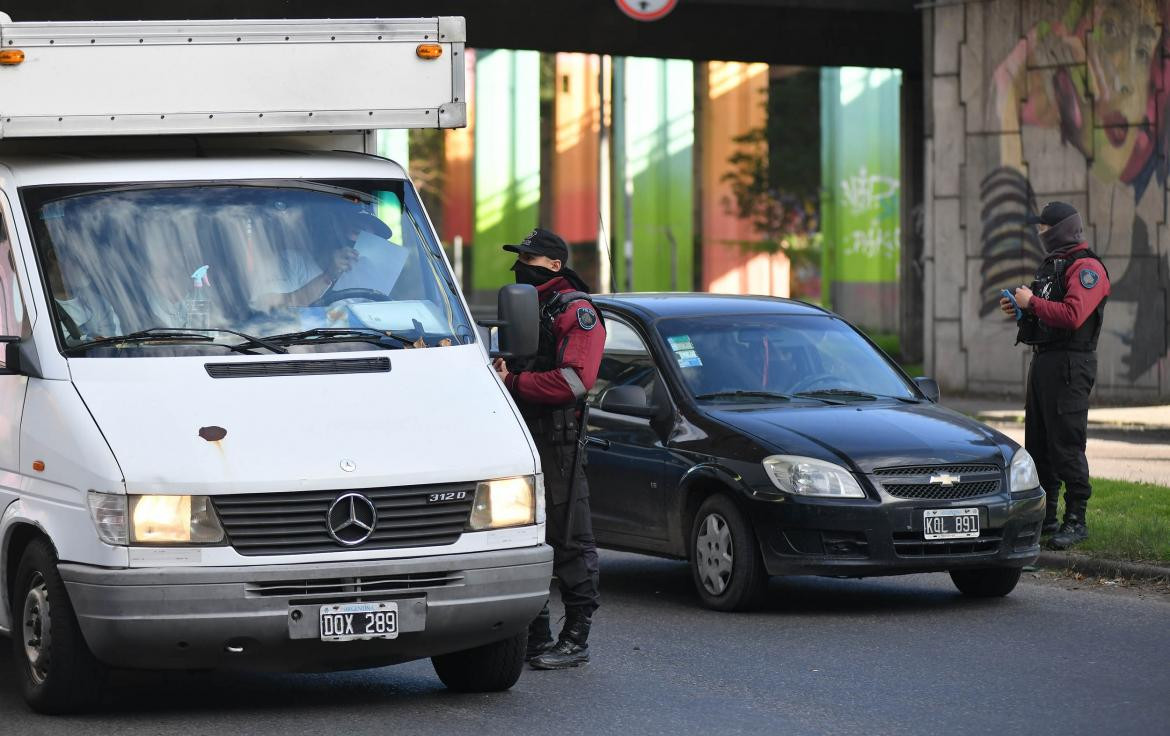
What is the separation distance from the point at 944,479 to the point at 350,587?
3.92 metres

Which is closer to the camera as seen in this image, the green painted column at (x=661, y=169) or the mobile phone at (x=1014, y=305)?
the mobile phone at (x=1014, y=305)

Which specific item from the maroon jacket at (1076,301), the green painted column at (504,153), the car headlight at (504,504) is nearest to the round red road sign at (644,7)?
the maroon jacket at (1076,301)

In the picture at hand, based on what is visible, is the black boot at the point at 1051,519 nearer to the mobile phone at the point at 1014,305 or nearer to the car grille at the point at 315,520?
the mobile phone at the point at 1014,305

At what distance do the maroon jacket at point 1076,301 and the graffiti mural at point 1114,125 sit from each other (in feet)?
38.6

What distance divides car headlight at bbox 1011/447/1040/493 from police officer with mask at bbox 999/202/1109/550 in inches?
55.6

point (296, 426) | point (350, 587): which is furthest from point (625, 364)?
point (350, 587)

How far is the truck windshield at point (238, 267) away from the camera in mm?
7926

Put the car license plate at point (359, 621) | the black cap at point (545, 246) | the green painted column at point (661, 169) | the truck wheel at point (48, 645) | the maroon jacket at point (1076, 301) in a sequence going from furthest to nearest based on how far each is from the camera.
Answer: the green painted column at point (661, 169), the maroon jacket at point (1076, 301), the black cap at point (545, 246), the truck wheel at point (48, 645), the car license plate at point (359, 621)

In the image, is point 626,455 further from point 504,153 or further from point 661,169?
point 504,153

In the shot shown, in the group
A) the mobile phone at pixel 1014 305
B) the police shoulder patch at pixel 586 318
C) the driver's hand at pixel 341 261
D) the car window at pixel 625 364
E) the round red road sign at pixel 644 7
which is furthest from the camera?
the round red road sign at pixel 644 7

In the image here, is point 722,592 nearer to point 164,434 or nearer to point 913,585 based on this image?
point 913,585

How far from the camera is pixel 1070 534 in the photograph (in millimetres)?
12070

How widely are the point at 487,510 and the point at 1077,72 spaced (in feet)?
58.3

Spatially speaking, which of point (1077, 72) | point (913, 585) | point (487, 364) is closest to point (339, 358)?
point (487, 364)
